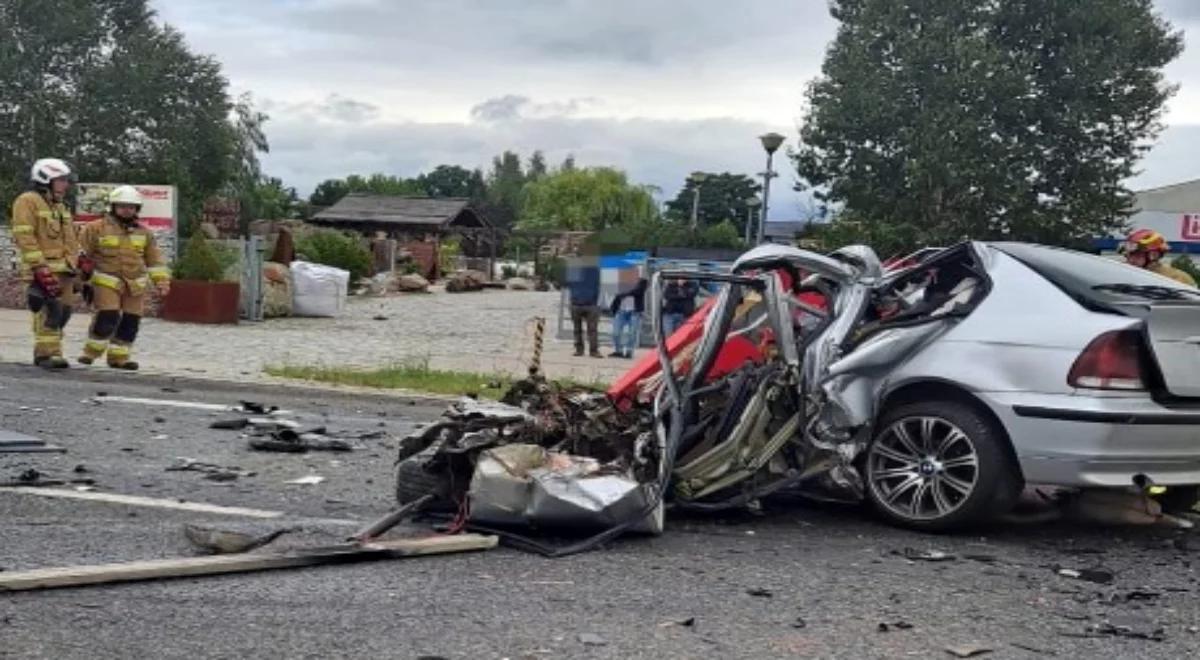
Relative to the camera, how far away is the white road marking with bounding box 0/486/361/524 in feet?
19.3

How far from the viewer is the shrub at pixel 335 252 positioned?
102 feet

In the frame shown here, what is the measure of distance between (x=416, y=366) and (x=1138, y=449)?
9.57 meters

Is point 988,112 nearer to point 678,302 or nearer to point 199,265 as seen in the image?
point 199,265

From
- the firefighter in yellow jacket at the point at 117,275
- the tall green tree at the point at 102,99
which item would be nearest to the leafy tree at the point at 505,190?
the tall green tree at the point at 102,99

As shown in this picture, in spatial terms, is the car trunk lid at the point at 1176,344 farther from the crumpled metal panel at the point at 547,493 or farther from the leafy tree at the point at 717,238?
the leafy tree at the point at 717,238

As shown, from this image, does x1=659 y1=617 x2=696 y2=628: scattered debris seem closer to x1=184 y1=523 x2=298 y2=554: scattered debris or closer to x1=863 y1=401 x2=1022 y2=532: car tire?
x1=184 y1=523 x2=298 y2=554: scattered debris

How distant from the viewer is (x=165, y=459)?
739 centimetres

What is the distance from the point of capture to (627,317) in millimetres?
17875

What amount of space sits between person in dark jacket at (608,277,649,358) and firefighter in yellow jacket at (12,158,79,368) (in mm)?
7633

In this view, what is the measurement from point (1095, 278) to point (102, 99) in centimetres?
3369

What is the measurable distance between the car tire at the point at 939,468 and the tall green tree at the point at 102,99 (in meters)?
32.8

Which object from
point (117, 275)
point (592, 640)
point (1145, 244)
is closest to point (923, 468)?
point (592, 640)

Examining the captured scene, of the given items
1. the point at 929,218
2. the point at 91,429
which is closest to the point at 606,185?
the point at 929,218

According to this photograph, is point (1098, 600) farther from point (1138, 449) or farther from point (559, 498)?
point (559, 498)
